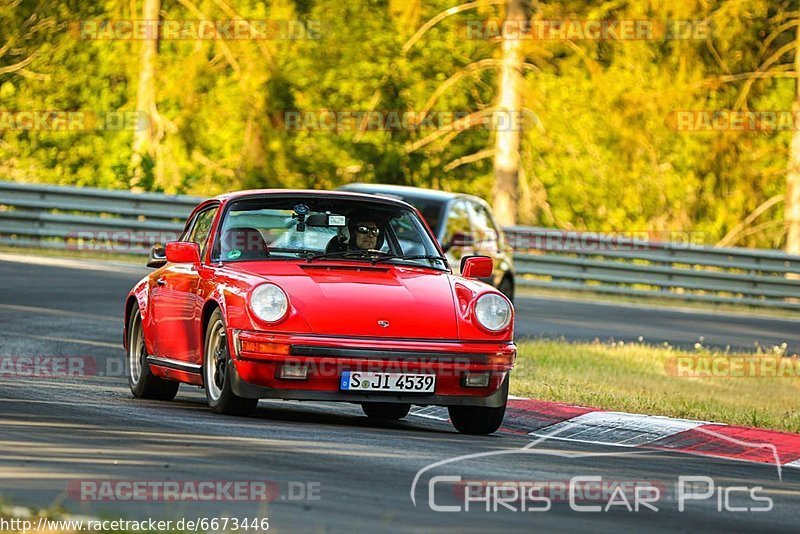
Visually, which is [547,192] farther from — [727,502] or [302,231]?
[727,502]

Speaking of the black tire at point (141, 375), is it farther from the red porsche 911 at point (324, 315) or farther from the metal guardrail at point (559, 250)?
the metal guardrail at point (559, 250)

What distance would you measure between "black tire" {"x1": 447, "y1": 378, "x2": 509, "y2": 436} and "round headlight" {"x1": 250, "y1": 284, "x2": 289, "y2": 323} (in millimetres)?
1267

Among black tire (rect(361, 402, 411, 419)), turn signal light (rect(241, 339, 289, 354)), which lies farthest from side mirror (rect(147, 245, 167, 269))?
turn signal light (rect(241, 339, 289, 354))

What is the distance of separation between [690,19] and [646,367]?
19151 mm

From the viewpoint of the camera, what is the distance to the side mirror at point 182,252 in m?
11.1

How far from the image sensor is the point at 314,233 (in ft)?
36.5

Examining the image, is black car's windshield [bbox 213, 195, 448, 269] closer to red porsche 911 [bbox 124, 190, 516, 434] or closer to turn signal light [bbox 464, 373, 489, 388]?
red porsche 911 [bbox 124, 190, 516, 434]

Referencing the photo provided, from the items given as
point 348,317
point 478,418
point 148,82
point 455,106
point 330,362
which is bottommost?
point 478,418

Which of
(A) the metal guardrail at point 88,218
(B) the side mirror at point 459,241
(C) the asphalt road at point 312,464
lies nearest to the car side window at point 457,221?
(B) the side mirror at point 459,241

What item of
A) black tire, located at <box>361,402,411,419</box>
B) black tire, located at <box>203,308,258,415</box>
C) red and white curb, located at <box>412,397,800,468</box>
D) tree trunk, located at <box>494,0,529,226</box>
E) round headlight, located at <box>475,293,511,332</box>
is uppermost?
tree trunk, located at <box>494,0,529,226</box>

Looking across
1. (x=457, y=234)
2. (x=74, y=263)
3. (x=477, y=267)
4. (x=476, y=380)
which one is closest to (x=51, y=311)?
(x=457, y=234)

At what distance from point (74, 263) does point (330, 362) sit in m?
14.9

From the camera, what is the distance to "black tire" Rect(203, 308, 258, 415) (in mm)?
10258

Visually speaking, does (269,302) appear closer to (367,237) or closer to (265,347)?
(265,347)
